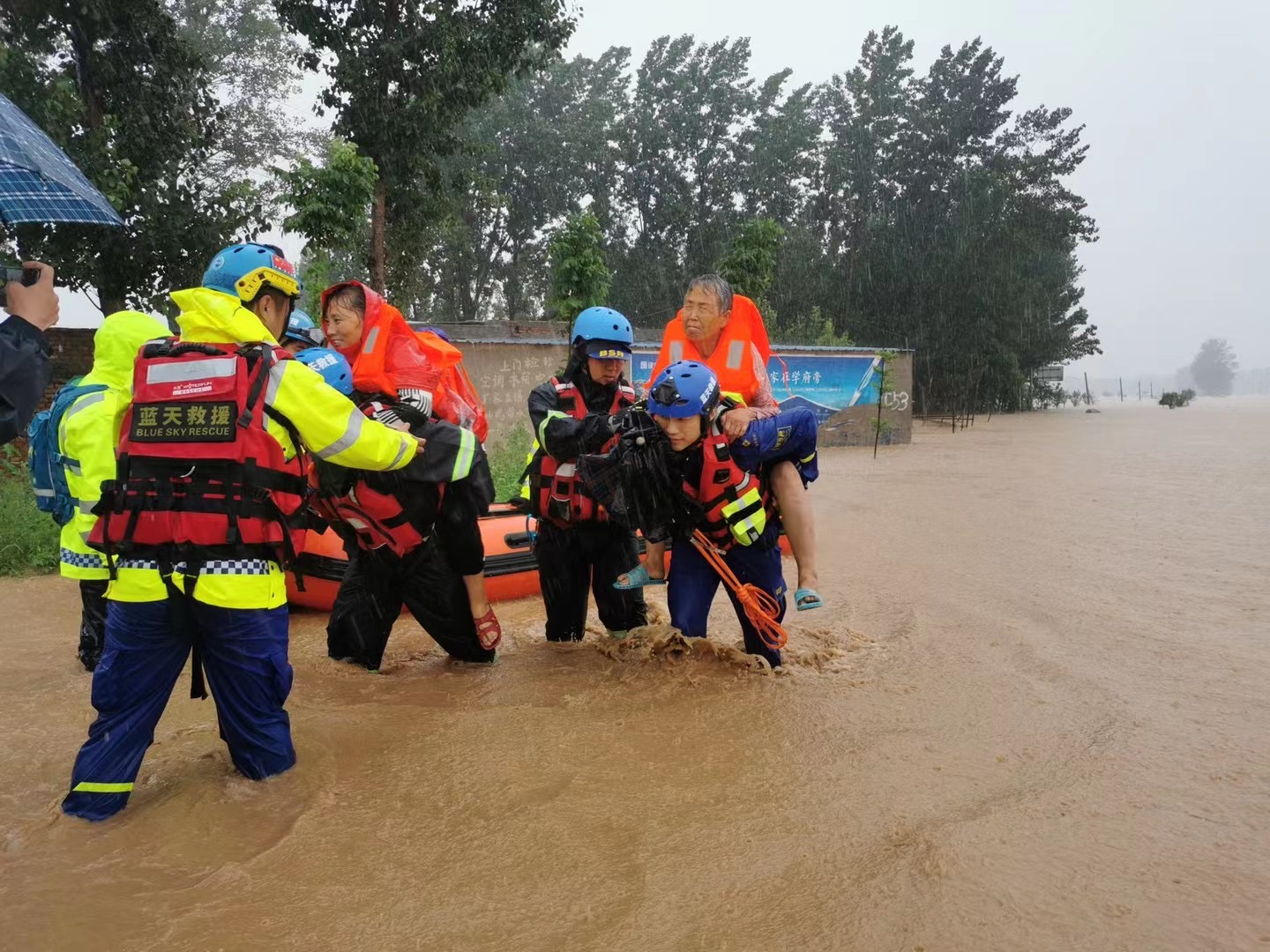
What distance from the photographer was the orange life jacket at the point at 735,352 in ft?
12.3

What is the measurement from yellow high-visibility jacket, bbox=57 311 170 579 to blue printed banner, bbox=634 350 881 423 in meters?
14.5

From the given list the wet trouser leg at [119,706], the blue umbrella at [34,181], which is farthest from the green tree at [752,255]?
the wet trouser leg at [119,706]

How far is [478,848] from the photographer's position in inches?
97.3

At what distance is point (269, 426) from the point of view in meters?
2.62

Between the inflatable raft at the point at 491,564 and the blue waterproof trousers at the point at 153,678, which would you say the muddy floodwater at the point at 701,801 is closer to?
the blue waterproof trousers at the point at 153,678

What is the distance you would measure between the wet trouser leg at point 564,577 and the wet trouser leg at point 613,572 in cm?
6

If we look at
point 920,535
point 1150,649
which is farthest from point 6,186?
point 920,535

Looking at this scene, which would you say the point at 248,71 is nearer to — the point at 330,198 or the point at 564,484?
the point at 330,198

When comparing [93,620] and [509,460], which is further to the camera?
[509,460]

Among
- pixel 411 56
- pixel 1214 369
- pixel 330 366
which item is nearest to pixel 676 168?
pixel 411 56

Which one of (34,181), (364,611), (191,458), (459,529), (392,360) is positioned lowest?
(364,611)

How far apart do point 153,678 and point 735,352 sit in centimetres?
249

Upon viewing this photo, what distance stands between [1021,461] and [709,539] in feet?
45.5

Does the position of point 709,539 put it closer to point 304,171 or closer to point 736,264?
point 304,171
